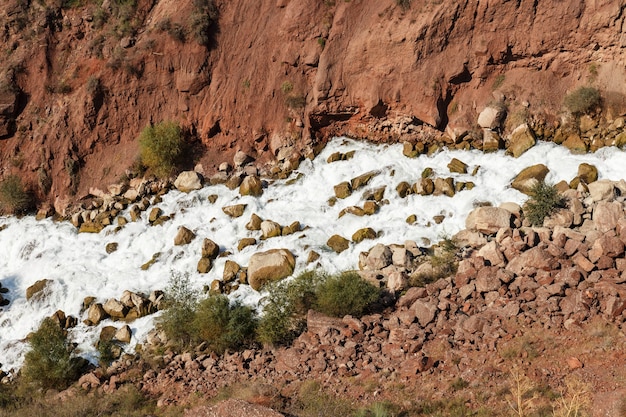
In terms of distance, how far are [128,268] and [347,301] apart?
294 inches

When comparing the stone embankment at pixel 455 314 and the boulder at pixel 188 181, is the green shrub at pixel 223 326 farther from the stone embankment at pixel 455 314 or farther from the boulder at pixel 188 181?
the boulder at pixel 188 181

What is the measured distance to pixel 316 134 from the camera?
19047 millimetres

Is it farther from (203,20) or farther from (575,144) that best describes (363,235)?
(203,20)

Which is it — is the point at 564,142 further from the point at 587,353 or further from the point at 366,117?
the point at 587,353

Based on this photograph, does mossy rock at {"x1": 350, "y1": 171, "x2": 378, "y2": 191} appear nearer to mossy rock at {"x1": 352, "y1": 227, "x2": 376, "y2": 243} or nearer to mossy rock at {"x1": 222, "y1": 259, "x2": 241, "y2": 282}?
mossy rock at {"x1": 352, "y1": 227, "x2": 376, "y2": 243}

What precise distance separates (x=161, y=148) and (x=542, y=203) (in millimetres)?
11878

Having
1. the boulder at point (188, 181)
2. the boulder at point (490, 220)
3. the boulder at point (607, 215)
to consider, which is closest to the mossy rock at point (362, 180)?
the boulder at point (490, 220)

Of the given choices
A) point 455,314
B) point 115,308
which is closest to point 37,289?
point 115,308

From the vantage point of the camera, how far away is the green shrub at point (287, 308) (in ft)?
40.4

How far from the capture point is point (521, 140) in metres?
16.2

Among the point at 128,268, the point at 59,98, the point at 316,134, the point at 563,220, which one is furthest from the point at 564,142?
the point at 59,98

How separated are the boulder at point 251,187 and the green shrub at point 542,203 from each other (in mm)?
7882

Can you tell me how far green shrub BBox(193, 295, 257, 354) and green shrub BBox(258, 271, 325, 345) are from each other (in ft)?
1.28

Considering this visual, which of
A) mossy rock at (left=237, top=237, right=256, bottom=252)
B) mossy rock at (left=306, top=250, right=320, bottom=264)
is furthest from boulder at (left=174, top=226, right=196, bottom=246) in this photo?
mossy rock at (left=306, top=250, right=320, bottom=264)
